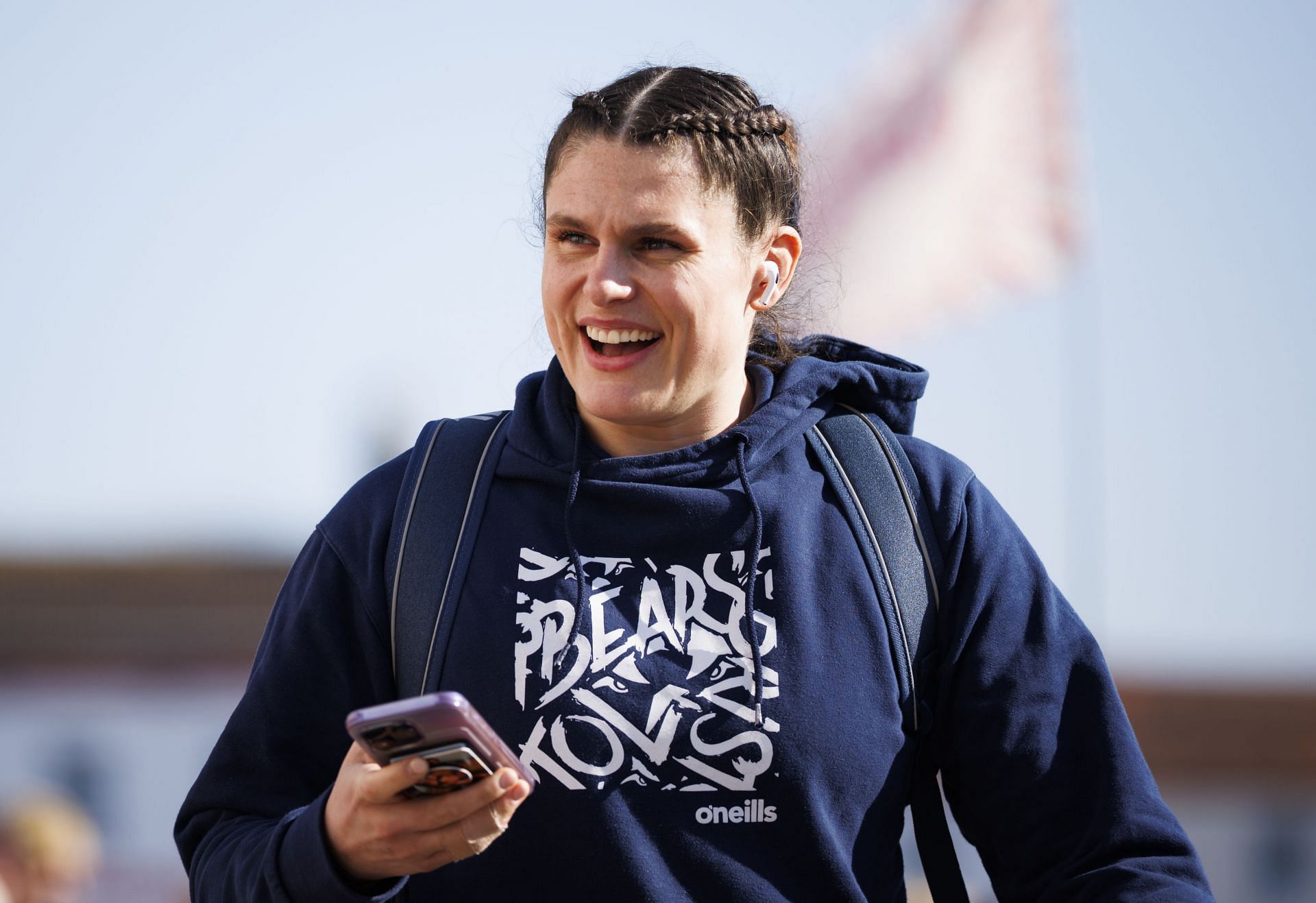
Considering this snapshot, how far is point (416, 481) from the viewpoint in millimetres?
2535

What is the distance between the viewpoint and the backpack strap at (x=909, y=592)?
250 centimetres

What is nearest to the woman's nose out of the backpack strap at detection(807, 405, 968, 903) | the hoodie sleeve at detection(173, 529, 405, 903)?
the backpack strap at detection(807, 405, 968, 903)

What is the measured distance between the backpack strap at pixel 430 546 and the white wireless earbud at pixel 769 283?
0.50m

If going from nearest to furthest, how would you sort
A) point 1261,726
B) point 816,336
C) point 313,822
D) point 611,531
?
1. point 313,822
2. point 611,531
3. point 816,336
4. point 1261,726

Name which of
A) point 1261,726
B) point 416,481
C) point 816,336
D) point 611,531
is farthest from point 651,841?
point 1261,726

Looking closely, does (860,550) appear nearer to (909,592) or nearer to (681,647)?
(909,592)

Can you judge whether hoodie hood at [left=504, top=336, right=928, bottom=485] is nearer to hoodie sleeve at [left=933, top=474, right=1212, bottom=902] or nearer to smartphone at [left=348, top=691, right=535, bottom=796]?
hoodie sleeve at [left=933, top=474, right=1212, bottom=902]

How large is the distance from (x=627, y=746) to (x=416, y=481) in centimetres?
50

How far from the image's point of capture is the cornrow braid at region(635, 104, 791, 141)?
256 cm

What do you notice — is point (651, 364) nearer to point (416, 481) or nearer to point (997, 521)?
point (416, 481)

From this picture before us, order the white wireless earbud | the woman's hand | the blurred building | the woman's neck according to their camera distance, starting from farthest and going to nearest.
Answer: the blurred building
the white wireless earbud
the woman's neck
the woman's hand

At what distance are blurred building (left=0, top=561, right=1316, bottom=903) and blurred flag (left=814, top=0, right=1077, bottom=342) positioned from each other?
1147cm

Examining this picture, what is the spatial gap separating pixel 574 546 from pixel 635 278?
0.39 m

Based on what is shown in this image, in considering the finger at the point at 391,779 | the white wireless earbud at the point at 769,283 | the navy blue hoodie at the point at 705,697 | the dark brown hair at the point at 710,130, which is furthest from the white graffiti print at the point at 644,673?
the dark brown hair at the point at 710,130
